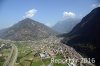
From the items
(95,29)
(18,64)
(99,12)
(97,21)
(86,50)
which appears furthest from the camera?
(99,12)

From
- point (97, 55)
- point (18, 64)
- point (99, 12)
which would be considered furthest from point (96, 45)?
point (99, 12)

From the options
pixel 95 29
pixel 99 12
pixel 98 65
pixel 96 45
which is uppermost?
pixel 99 12

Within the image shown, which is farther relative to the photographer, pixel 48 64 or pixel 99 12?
pixel 99 12

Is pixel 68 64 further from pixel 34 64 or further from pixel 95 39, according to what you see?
pixel 95 39

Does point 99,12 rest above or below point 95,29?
above

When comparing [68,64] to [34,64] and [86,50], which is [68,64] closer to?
[34,64]

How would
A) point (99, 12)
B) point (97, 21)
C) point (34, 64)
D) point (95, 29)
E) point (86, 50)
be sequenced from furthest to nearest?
point (99, 12) → point (97, 21) → point (95, 29) → point (86, 50) → point (34, 64)

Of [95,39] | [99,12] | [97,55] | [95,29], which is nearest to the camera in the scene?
[97,55]

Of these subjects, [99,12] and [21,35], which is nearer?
[99,12]

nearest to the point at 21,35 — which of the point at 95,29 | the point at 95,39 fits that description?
the point at 95,29
